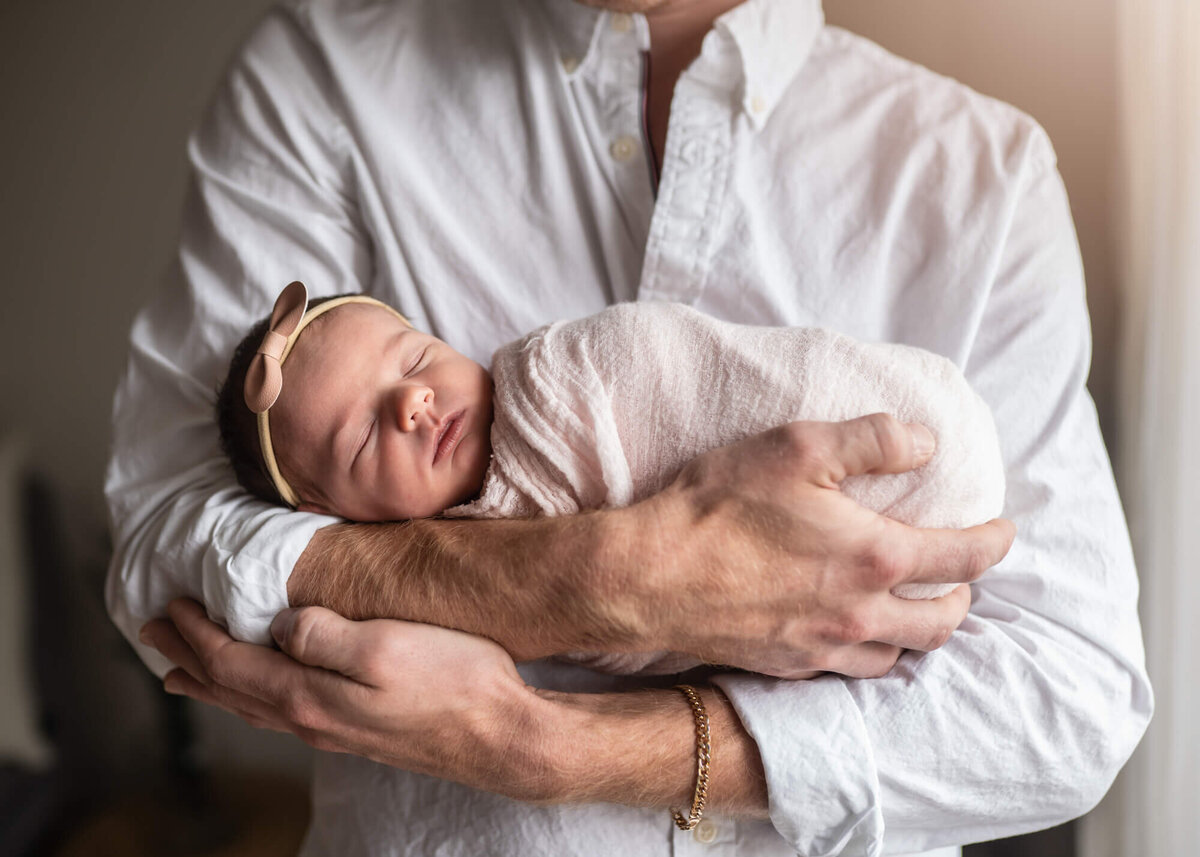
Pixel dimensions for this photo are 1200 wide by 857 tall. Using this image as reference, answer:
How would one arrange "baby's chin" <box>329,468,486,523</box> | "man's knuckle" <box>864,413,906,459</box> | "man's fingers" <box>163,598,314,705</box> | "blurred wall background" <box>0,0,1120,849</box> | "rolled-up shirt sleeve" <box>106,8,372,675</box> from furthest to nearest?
"blurred wall background" <box>0,0,1120,849</box> < "rolled-up shirt sleeve" <box>106,8,372,675</box> < "baby's chin" <box>329,468,486,523</box> < "man's fingers" <box>163,598,314,705</box> < "man's knuckle" <box>864,413,906,459</box>

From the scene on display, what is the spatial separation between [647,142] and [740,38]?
0.18 meters

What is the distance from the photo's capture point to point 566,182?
1.27m

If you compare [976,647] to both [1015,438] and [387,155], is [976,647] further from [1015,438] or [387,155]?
[387,155]

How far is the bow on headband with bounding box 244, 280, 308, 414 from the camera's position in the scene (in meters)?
1.05

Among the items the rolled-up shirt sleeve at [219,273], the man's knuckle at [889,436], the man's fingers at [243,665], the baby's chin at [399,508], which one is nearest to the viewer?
the man's knuckle at [889,436]

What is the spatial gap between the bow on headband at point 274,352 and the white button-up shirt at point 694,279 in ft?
0.44

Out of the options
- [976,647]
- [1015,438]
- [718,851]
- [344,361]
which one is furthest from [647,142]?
[718,851]

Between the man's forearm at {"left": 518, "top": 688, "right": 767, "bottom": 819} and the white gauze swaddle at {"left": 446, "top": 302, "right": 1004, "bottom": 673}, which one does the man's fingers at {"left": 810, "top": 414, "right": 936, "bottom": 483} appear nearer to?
the white gauze swaddle at {"left": 446, "top": 302, "right": 1004, "bottom": 673}

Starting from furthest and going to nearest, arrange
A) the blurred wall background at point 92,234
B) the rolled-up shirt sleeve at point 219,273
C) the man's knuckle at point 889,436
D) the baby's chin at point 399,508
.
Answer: the blurred wall background at point 92,234 < the rolled-up shirt sleeve at point 219,273 < the baby's chin at point 399,508 < the man's knuckle at point 889,436

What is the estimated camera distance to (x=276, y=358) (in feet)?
3.51

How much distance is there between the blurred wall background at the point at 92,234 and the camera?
261 centimetres

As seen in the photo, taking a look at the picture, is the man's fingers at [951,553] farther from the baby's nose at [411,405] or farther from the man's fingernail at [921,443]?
the baby's nose at [411,405]

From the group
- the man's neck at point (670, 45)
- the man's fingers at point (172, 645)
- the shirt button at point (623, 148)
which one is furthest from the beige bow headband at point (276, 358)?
the man's neck at point (670, 45)

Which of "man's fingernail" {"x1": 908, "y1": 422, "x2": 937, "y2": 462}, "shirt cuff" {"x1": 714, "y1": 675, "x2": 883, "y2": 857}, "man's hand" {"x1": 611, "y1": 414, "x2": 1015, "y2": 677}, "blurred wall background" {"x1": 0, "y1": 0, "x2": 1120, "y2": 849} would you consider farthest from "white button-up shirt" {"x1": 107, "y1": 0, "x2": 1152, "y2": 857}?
"blurred wall background" {"x1": 0, "y1": 0, "x2": 1120, "y2": 849}
